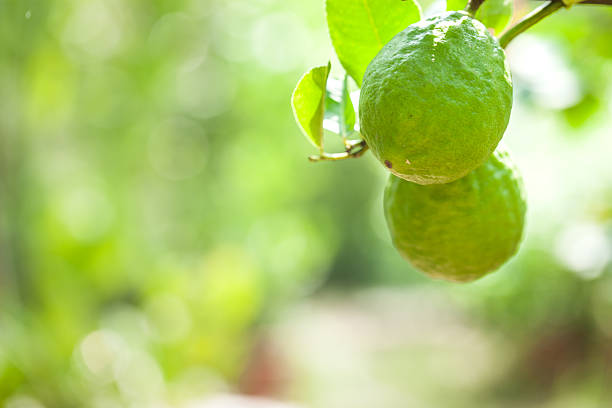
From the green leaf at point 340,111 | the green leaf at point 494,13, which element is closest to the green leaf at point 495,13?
the green leaf at point 494,13

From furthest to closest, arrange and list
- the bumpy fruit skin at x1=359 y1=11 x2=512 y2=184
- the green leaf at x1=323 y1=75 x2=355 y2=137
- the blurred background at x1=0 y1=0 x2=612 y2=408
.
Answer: the blurred background at x1=0 y1=0 x2=612 y2=408
the green leaf at x1=323 y1=75 x2=355 y2=137
the bumpy fruit skin at x1=359 y1=11 x2=512 y2=184

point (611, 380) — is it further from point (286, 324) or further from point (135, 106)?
point (135, 106)

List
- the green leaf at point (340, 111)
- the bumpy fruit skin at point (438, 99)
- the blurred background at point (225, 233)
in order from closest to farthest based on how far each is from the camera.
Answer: the bumpy fruit skin at point (438, 99), the green leaf at point (340, 111), the blurred background at point (225, 233)

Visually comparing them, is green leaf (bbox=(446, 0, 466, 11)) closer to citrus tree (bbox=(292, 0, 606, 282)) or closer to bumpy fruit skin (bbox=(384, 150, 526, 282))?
citrus tree (bbox=(292, 0, 606, 282))

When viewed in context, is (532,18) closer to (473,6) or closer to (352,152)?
Answer: (473,6)

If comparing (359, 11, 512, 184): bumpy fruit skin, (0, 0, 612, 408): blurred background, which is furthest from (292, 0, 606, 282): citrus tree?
(0, 0, 612, 408): blurred background

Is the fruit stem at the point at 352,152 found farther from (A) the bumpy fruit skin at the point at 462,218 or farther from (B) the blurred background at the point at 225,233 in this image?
(B) the blurred background at the point at 225,233
